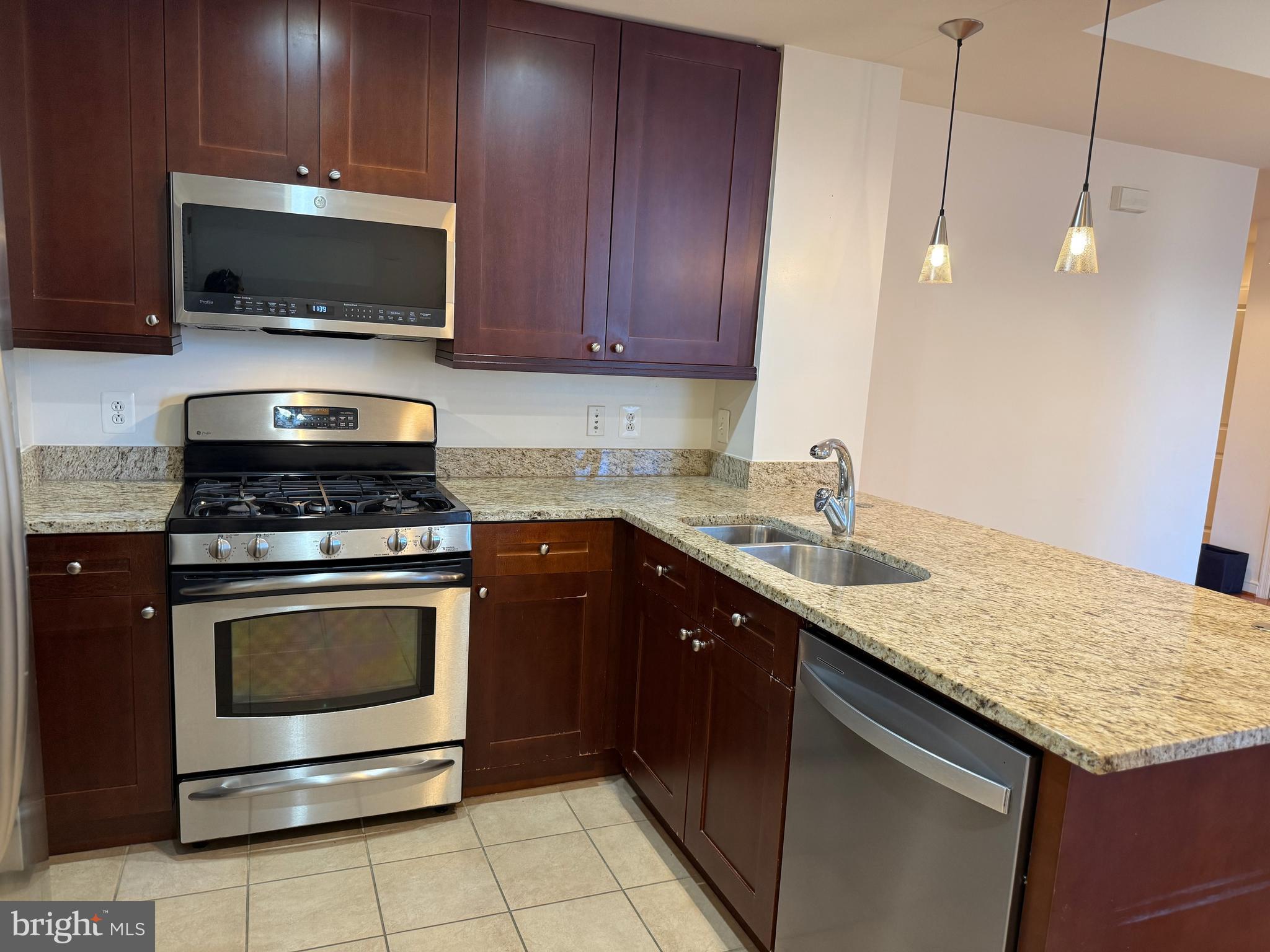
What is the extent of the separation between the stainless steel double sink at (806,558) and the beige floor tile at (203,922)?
1.48 m

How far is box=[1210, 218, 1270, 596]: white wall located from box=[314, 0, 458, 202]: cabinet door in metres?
5.40

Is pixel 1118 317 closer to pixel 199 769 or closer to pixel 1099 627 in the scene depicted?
pixel 1099 627

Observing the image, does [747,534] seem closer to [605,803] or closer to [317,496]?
[605,803]

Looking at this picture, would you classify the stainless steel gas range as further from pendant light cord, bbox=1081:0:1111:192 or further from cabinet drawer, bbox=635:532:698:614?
pendant light cord, bbox=1081:0:1111:192

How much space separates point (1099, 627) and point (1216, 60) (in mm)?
2100

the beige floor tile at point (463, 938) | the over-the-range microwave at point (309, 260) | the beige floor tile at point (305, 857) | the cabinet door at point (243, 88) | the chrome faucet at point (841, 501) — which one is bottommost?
the beige floor tile at point (305, 857)

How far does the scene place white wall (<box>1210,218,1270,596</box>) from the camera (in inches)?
220

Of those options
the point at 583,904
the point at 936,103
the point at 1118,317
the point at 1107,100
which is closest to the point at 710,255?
the point at 936,103

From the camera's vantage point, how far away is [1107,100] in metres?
3.15

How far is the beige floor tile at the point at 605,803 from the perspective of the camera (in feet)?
8.39

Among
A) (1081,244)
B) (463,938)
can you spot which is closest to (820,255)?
(1081,244)

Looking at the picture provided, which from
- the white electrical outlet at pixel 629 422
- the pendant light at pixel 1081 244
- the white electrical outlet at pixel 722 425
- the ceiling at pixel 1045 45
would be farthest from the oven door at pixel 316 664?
the ceiling at pixel 1045 45

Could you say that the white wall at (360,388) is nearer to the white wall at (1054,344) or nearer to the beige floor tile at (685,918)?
the white wall at (1054,344)

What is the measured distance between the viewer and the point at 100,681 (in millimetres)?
2156
